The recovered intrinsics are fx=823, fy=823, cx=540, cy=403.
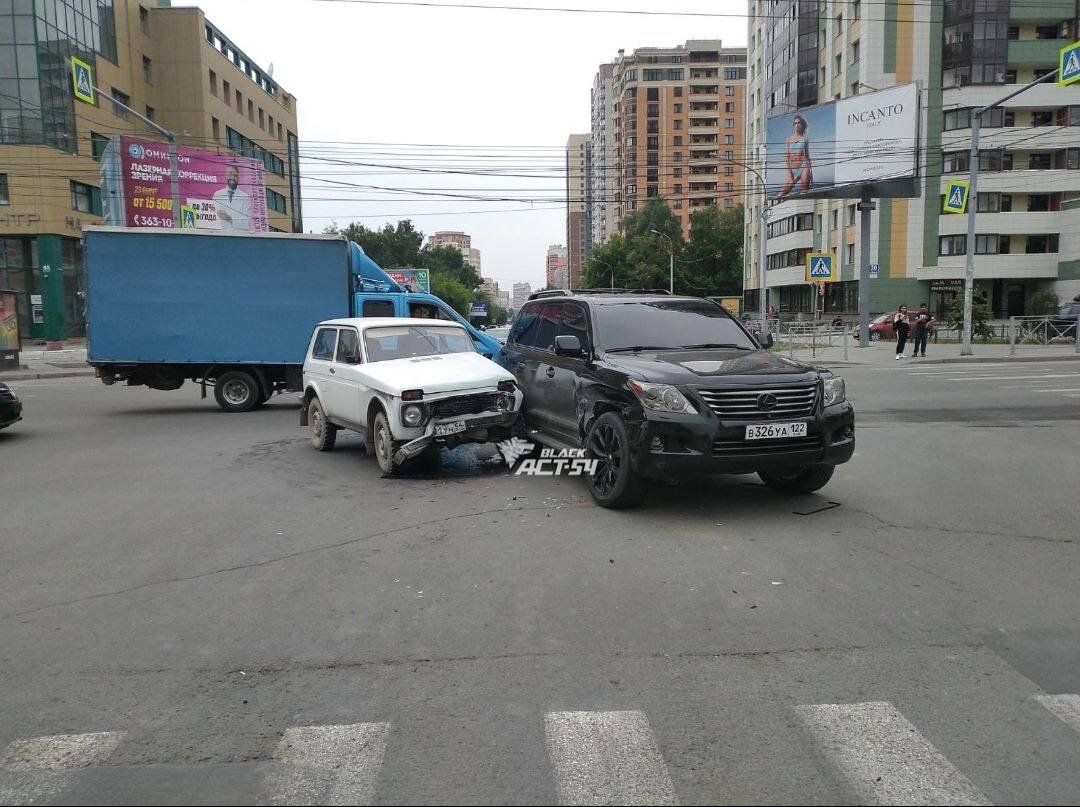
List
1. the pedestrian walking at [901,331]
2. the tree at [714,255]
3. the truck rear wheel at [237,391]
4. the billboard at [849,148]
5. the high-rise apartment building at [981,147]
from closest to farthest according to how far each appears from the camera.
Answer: the truck rear wheel at [237,391], the pedestrian walking at [901,331], the billboard at [849,148], the high-rise apartment building at [981,147], the tree at [714,255]

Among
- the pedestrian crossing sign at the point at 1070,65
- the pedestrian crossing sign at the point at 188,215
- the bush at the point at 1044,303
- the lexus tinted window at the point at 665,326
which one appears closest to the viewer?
the lexus tinted window at the point at 665,326

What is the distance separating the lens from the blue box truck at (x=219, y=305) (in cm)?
1469

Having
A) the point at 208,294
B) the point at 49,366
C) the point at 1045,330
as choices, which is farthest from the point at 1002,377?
the point at 49,366

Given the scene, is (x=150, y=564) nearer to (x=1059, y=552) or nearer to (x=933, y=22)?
(x=1059, y=552)

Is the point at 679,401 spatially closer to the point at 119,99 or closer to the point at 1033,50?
the point at 119,99

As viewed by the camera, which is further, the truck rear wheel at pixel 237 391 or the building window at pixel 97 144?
the building window at pixel 97 144

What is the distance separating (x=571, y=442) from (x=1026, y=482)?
4.50 m

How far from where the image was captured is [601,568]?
5.43 m

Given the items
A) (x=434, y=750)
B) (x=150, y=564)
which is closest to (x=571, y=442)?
(x=150, y=564)

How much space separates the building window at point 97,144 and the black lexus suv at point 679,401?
4403 cm

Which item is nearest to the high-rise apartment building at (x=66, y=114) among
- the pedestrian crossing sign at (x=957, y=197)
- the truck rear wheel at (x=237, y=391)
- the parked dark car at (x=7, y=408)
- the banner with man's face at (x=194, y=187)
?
the banner with man's face at (x=194, y=187)

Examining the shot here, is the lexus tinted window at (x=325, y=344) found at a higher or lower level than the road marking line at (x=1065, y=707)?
higher

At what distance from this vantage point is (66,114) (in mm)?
41531

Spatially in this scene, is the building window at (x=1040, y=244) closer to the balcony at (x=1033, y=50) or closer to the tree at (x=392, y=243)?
the balcony at (x=1033, y=50)
